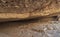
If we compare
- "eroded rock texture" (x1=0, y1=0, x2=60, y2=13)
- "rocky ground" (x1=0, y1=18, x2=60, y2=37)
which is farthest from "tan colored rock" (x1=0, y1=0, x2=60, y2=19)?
"rocky ground" (x1=0, y1=18, x2=60, y2=37)

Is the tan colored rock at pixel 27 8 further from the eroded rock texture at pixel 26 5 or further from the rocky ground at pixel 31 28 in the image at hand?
the rocky ground at pixel 31 28

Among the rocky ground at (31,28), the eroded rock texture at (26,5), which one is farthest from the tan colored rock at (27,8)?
the rocky ground at (31,28)

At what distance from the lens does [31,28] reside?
41.1 inches

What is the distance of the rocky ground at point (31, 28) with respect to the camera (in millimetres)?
967

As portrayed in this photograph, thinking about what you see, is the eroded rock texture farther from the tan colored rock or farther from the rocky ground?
the rocky ground

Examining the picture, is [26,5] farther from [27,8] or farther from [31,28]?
[31,28]

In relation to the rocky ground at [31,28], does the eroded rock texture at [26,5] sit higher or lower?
higher

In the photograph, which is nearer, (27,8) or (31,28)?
(27,8)

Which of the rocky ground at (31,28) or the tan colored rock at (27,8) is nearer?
the tan colored rock at (27,8)

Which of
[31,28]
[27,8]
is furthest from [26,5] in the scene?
[31,28]

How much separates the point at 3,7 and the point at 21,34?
38cm

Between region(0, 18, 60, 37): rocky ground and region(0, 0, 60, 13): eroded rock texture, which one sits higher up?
region(0, 0, 60, 13): eroded rock texture

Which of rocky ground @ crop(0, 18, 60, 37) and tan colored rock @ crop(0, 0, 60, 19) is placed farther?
rocky ground @ crop(0, 18, 60, 37)

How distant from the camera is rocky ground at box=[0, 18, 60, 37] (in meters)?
0.97
